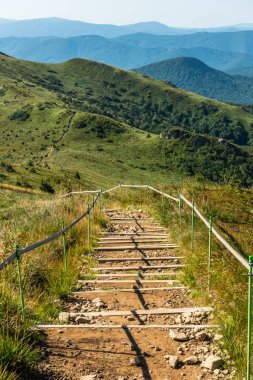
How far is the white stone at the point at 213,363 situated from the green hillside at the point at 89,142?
24218mm

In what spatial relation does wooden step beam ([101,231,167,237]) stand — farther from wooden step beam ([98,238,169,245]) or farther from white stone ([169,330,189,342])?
white stone ([169,330,189,342])

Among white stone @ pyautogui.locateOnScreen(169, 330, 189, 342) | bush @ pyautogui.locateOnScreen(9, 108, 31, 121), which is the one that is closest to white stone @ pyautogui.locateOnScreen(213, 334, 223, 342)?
white stone @ pyautogui.locateOnScreen(169, 330, 189, 342)

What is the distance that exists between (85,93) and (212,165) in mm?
71318

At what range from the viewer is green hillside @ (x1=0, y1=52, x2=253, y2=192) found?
176 ft

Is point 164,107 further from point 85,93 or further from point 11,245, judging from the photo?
point 11,245

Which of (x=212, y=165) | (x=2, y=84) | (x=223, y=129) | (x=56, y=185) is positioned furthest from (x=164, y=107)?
(x=56, y=185)

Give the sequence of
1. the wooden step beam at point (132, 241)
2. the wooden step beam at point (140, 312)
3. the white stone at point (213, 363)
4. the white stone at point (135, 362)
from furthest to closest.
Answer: the wooden step beam at point (132, 241) → the wooden step beam at point (140, 312) → the white stone at point (135, 362) → the white stone at point (213, 363)

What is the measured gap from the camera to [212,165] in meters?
85.1

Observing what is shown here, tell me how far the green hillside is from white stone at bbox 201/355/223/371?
79.5 ft

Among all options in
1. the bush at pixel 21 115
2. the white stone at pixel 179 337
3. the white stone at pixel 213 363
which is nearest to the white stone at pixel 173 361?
the white stone at pixel 213 363

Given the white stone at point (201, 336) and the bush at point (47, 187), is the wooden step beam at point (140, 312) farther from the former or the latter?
the bush at point (47, 187)

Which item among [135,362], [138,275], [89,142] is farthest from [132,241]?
[89,142]

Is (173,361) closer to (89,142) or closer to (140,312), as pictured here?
(140,312)

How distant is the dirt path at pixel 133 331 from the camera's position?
358cm
